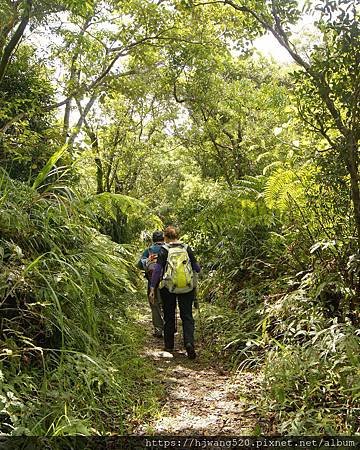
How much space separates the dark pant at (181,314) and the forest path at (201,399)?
0.23m

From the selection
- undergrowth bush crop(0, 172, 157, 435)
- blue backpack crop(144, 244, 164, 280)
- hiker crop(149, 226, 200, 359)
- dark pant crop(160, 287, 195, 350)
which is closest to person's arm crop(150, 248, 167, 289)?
hiker crop(149, 226, 200, 359)

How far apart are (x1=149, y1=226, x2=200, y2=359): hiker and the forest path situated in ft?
0.91

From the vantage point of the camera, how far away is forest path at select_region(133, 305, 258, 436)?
3.34 metres

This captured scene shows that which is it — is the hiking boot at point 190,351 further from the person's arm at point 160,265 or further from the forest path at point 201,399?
the person's arm at point 160,265

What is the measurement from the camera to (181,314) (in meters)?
5.34

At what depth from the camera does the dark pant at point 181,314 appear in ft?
17.2

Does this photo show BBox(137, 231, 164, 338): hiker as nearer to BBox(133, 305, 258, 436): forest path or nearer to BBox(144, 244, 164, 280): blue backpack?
BBox(144, 244, 164, 280): blue backpack

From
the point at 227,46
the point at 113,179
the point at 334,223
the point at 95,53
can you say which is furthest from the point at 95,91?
the point at 334,223

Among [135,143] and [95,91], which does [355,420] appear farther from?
[135,143]

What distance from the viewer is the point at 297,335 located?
13.8ft

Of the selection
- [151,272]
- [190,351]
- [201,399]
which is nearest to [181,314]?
[190,351]

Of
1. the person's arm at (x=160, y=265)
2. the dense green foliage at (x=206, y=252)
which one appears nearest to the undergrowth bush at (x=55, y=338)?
the dense green foliage at (x=206, y=252)

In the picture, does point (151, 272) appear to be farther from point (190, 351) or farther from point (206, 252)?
point (206, 252)

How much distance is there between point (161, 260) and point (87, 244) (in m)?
0.96
